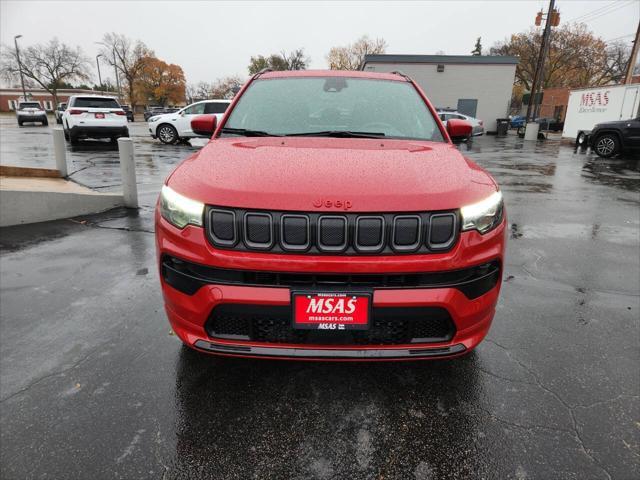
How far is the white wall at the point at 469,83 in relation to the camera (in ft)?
109

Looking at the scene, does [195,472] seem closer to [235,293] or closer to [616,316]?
[235,293]

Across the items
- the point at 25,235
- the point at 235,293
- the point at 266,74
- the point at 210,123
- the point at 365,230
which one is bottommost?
the point at 25,235

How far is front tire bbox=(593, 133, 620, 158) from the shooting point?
1563cm

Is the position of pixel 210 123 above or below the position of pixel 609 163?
above

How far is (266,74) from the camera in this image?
12.6 ft

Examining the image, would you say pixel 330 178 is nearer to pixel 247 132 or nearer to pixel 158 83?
pixel 247 132

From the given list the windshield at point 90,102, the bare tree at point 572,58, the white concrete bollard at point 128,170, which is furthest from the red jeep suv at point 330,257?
the bare tree at point 572,58

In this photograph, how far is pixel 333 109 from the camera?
3.25m

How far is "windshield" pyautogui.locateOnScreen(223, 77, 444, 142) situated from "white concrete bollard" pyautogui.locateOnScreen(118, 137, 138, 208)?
11.1ft

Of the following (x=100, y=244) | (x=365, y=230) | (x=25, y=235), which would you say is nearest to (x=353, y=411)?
(x=365, y=230)

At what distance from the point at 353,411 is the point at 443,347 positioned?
60 cm

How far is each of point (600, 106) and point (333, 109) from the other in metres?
22.3

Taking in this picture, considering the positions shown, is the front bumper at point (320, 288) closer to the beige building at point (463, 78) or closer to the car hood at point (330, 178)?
the car hood at point (330, 178)

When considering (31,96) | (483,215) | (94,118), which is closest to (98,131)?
(94,118)
